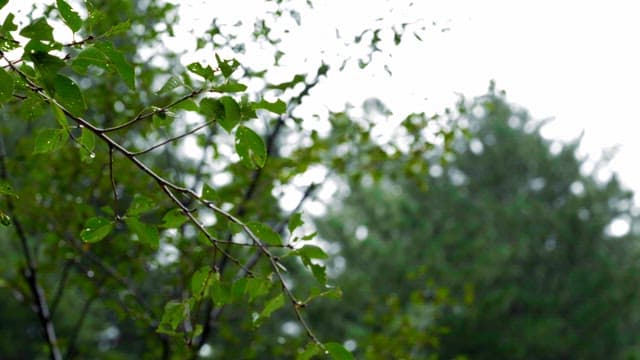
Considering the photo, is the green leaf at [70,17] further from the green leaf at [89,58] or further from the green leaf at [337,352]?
the green leaf at [337,352]

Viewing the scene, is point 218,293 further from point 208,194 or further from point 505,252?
point 505,252

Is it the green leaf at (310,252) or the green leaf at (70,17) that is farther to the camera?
the green leaf at (310,252)

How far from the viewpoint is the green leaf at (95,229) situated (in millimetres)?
1135

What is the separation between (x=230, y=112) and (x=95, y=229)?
26 centimetres

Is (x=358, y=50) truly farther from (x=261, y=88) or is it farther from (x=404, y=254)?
(x=404, y=254)

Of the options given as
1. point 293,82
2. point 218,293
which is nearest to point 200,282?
point 218,293

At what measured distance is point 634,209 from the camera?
11.4m

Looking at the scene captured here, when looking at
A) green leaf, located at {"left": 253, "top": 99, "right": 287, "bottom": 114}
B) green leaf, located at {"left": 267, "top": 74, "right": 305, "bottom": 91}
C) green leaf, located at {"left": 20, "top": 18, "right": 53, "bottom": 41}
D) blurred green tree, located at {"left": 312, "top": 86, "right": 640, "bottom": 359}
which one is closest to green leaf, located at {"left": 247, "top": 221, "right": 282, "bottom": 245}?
green leaf, located at {"left": 253, "top": 99, "right": 287, "bottom": 114}

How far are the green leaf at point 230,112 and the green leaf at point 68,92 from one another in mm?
182

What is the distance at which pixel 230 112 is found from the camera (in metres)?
1.04

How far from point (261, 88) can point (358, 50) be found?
0.34 m

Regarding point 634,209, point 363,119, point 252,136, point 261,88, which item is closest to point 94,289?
point 261,88

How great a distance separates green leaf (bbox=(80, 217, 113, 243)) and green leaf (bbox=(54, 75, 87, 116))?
0.27m

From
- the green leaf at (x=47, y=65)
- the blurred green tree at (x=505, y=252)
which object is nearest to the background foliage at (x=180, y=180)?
the green leaf at (x=47, y=65)
